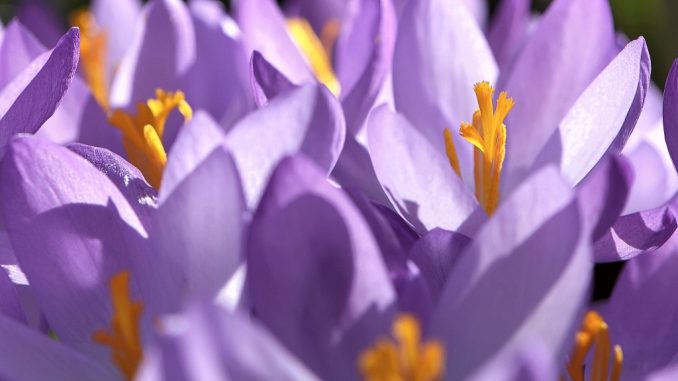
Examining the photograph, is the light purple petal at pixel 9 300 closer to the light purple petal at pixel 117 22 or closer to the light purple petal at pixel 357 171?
the light purple petal at pixel 357 171

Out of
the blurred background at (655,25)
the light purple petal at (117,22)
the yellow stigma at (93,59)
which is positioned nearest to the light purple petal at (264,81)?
the yellow stigma at (93,59)

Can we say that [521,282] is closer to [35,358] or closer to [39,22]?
[35,358]

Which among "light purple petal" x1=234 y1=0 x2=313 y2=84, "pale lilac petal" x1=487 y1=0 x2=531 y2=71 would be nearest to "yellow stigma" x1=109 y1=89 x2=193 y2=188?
"light purple petal" x1=234 y1=0 x2=313 y2=84

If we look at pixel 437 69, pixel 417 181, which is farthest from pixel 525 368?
pixel 437 69

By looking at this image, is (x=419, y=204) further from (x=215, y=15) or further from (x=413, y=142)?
(x=215, y=15)

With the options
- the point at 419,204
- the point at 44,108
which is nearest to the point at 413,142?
the point at 419,204

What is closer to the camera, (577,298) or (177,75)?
(577,298)
